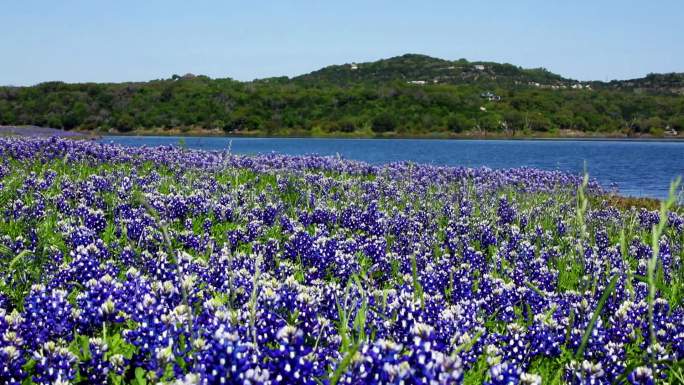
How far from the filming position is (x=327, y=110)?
336 ft

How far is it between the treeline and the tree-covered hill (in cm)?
16

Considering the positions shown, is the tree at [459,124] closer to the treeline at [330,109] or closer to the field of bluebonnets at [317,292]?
the treeline at [330,109]

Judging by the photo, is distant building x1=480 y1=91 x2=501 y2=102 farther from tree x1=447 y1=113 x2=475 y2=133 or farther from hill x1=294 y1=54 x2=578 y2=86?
hill x1=294 y1=54 x2=578 y2=86

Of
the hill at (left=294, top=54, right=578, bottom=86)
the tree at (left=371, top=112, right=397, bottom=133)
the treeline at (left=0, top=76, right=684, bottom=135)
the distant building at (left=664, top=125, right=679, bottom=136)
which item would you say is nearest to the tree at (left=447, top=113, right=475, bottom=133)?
the treeline at (left=0, top=76, right=684, bottom=135)

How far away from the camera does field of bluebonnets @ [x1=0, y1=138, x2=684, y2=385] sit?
2584mm

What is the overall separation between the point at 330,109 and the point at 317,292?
99.5 m

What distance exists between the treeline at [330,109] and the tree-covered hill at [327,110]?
6.3 inches

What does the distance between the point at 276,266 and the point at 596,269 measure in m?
3.27

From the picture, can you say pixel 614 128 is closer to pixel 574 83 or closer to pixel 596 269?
pixel 574 83

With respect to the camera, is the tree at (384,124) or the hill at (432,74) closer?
the tree at (384,124)

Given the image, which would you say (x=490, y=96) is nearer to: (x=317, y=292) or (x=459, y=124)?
(x=459, y=124)

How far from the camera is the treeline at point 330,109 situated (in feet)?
284

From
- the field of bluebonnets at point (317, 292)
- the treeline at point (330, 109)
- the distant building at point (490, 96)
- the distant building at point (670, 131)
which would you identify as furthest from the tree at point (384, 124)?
the field of bluebonnets at point (317, 292)

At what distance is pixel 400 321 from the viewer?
3354 mm
